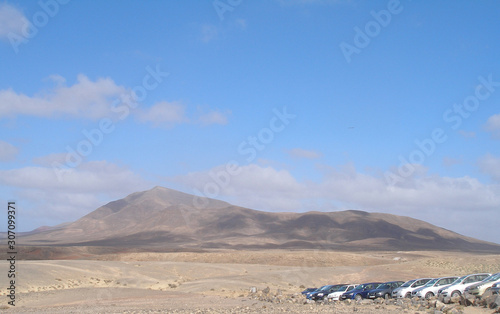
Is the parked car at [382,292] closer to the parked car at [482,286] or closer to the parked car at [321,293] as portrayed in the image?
the parked car at [321,293]

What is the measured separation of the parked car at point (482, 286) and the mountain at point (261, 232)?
101 metres

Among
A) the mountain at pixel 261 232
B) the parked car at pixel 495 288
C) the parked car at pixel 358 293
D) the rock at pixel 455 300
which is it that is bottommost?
the parked car at pixel 358 293

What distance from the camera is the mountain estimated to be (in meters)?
135

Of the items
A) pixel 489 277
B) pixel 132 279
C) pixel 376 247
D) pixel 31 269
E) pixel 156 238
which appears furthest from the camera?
pixel 156 238

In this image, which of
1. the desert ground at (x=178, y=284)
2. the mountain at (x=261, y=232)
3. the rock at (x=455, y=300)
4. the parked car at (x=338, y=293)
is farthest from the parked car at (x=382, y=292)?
the mountain at (x=261, y=232)

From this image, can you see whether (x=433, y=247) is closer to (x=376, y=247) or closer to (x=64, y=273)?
(x=376, y=247)

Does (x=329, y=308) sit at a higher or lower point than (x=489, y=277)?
lower

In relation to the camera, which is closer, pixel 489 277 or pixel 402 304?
pixel 402 304

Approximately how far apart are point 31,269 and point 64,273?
293 cm

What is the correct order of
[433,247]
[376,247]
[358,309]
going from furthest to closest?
[433,247]
[376,247]
[358,309]

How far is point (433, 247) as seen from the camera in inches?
5364

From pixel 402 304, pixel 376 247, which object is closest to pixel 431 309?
pixel 402 304

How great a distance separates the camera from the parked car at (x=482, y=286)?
74.7 feet

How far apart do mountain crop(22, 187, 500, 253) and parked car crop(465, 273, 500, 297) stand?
101m
